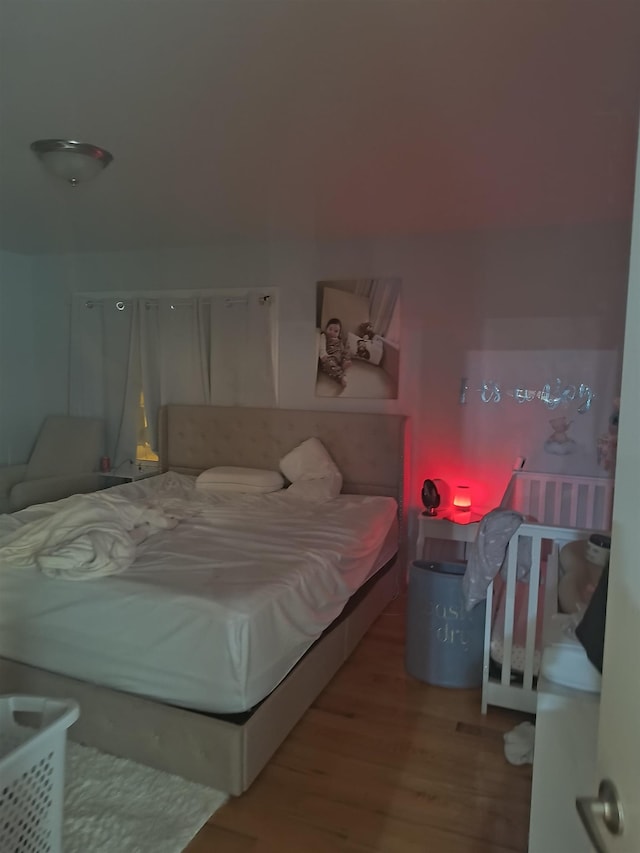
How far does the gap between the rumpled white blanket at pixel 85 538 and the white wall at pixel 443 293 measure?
1.77 m

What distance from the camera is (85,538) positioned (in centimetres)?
242

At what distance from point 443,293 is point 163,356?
224cm

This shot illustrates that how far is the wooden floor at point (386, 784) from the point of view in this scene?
1.89 metres

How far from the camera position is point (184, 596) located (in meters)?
2.15

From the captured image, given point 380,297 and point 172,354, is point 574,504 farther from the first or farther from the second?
point 172,354

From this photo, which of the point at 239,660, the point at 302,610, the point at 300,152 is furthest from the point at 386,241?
the point at 239,660

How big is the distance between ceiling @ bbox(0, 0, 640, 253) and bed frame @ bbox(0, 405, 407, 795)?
4.86ft

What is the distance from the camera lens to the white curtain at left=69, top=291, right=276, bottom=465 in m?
4.48

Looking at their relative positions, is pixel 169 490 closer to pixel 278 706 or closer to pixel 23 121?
pixel 278 706

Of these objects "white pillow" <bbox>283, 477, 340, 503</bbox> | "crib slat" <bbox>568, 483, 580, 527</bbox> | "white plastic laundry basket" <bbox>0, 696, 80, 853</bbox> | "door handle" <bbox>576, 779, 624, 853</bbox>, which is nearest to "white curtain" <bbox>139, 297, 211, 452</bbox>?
"white pillow" <bbox>283, 477, 340, 503</bbox>

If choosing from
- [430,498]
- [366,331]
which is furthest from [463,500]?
[366,331]

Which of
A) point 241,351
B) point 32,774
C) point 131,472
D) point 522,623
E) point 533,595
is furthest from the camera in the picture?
point 131,472

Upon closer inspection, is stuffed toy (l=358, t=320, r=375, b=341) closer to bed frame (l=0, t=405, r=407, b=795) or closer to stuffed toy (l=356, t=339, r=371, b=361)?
stuffed toy (l=356, t=339, r=371, b=361)

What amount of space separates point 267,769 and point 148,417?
3.16m
